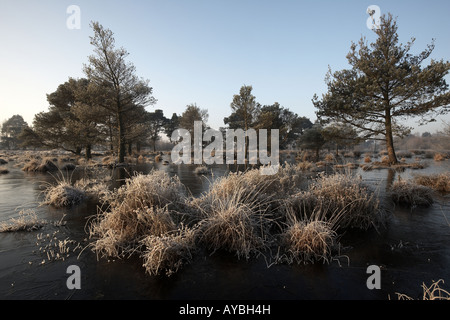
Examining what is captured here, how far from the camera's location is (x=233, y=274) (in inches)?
130

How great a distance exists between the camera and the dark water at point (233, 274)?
2865mm

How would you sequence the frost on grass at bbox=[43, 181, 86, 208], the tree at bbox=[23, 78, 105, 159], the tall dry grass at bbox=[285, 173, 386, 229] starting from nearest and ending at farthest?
the tall dry grass at bbox=[285, 173, 386, 229]
the frost on grass at bbox=[43, 181, 86, 208]
the tree at bbox=[23, 78, 105, 159]

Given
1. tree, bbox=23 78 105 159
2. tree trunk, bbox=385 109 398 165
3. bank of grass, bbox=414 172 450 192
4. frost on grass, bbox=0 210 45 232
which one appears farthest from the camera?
tree, bbox=23 78 105 159

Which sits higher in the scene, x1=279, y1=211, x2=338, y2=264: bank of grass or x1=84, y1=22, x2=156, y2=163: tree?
x1=84, y1=22, x2=156, y2=163: tree

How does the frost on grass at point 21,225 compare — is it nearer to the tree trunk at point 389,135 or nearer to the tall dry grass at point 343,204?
the tall dry grass at point 343,204

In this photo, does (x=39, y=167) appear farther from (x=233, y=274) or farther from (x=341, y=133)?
(x=341, y=133)

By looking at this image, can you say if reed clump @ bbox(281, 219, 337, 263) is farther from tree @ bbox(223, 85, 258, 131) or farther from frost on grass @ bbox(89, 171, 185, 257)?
tree @ bbox(223, 85, 258, 131)

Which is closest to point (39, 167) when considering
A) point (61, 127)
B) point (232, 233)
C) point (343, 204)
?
point (61, 127)

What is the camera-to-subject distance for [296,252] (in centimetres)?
373

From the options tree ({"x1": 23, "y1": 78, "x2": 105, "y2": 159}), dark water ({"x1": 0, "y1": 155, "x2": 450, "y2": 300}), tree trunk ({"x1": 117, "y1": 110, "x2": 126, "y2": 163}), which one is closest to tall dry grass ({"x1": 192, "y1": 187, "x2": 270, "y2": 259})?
dark water ({"x1": 0, "y1": 155, "x2": 450, "y2": 300})

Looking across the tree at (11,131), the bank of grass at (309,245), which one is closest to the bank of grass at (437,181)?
the bank of grass at (309,245)

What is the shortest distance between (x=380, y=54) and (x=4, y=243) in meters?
21.6

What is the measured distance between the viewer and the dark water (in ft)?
9.40
